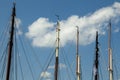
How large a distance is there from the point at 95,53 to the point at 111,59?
19.2 feet

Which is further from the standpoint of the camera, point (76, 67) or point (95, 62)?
point (76, 67)

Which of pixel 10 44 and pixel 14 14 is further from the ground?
pixel 14 14

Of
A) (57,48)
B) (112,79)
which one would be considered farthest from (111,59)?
(57,48)

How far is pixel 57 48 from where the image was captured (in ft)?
284

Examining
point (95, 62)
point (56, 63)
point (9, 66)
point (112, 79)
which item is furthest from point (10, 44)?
point (112, 79)

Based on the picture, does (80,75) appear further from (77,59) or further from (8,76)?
(8,76)

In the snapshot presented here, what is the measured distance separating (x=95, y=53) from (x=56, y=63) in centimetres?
943

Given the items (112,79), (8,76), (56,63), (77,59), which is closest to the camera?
(8,76)

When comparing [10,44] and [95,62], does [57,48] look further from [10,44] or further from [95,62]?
[10,44]

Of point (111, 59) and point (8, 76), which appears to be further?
point (111, 59)

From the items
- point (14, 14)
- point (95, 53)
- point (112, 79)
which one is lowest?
point (112, 79)

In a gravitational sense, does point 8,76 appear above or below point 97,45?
below

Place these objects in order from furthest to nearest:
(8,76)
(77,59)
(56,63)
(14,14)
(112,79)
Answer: (77,59)
(112,79)
(56,63)
(14,14)
(8,76)

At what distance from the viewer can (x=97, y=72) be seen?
86438mm
